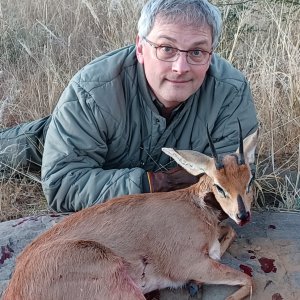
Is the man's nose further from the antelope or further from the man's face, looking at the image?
the antelope

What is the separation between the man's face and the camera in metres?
4.29

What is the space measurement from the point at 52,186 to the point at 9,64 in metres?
3.22

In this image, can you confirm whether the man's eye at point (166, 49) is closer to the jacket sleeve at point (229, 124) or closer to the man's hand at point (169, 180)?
the jacket sleeve at point (229, 124)

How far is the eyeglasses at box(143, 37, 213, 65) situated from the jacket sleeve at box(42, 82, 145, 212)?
63 centimetres

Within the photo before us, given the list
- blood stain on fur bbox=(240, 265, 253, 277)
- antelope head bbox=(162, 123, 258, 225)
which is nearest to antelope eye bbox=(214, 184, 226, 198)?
antelope head bbox=(162, 123, 258, 225)

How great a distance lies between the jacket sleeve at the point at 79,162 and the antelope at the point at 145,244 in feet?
1.87

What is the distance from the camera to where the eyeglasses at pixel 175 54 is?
4325mm

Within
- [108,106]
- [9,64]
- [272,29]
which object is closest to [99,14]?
[9,64]

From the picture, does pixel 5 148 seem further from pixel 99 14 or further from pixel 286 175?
pixel 99 14

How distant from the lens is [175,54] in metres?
4.35

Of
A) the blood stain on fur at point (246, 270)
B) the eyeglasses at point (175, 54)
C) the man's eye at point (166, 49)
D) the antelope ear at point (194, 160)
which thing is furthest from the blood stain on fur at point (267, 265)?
the man's eye at point (166, 49)

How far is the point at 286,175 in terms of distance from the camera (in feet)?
17.5

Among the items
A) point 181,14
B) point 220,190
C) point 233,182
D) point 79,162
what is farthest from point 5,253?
point 181,14

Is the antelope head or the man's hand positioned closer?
the antelope head
